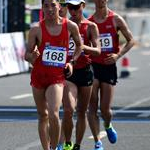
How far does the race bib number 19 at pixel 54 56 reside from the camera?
368 inches

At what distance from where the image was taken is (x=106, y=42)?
10570 mm

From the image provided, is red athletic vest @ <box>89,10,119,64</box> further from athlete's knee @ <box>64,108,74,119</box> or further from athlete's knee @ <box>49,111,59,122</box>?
athlete's knee @ <box>49,111,59,122</box>

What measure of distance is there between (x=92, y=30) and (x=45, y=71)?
975 millimetres

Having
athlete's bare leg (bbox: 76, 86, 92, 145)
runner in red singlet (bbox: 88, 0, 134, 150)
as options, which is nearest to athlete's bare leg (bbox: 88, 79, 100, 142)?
runner in red singlet (bbox: 88, 0, 134, 150)

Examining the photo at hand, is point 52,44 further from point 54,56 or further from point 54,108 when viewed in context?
point 54,108

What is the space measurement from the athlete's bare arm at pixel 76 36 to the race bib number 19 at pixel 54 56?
0.21 metres

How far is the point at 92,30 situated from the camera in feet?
32.8

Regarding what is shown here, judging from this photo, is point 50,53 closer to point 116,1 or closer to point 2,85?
point 2,85

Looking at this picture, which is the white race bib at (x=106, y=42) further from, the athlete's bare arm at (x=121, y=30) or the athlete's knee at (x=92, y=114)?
the athlete's knee at (x=92, y=114)

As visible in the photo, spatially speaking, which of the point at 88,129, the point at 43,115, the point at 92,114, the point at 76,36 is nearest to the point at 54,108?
the point at 43,115

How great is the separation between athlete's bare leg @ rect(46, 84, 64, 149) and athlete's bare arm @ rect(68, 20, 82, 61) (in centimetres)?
53

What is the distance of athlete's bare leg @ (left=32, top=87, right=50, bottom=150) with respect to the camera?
9359 millimetres

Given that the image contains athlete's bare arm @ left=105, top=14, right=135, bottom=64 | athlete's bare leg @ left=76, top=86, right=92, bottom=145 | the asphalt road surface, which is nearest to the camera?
athlete's bare leg @ left=76, top=86, right=92, bottom=145

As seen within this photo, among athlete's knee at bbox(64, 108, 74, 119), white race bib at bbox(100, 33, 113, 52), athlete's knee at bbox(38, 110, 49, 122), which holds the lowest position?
athlete's knee at bbox(64, 108, 74, 119)
